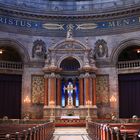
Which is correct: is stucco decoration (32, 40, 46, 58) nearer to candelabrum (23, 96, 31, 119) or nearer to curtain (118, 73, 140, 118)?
candelabrum (23, 96, 31, 119)

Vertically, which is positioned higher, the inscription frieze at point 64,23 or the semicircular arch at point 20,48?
the inscription frieze at point 64,23

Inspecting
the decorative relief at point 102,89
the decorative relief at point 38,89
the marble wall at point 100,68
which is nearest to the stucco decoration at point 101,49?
the marble wall at point 100,68

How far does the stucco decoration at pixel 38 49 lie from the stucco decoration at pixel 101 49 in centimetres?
555

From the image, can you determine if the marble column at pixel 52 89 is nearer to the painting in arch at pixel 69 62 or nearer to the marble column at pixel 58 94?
the painting in arch at pixel 69 62

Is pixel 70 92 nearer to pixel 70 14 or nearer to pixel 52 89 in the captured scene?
pixel 52 89

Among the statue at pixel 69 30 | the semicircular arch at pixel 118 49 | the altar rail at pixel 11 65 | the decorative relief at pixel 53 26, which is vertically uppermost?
the decorative relief at pixel 53 26

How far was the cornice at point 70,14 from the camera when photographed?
30125mm

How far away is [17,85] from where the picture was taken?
102 ft

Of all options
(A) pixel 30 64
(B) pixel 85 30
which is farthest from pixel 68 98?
(B) pixel 85 30

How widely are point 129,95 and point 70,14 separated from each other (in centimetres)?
1051

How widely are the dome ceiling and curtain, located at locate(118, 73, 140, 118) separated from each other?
Result: 286 inches

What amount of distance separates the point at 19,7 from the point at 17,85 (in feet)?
26.3

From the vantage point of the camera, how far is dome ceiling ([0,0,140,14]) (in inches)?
1225

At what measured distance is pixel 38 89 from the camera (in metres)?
30.6
